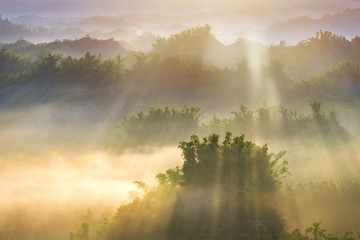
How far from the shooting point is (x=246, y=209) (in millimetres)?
15406

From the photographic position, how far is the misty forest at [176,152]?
16.5 metres

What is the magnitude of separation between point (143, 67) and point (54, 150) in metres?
24.3

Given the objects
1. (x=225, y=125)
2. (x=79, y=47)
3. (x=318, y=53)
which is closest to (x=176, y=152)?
(x=225, y=125)

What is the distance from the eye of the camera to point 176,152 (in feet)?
112

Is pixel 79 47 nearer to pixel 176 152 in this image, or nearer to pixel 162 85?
pixel 162 85

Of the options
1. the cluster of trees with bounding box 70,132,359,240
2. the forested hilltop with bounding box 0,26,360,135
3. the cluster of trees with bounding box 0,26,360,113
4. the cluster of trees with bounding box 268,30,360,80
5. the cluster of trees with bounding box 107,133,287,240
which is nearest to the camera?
the cluster of trees with bounding box 70,132,359,240

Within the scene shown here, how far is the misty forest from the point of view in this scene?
16469mm

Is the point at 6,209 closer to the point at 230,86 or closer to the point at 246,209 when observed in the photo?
the point at 246,209

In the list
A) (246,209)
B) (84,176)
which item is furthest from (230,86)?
(246,209)

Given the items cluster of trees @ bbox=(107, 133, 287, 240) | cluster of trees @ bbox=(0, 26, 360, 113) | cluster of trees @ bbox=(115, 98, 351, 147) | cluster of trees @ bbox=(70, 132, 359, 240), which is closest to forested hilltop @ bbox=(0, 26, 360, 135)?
cluster of trees @ bbox=(0, 26, 360, 113)

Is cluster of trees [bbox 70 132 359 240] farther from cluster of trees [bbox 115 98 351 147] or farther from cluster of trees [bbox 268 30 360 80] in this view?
cluster of trees [bbox 268 30 360 80]

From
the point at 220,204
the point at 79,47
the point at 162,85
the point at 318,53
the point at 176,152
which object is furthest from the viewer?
the point at 79,47

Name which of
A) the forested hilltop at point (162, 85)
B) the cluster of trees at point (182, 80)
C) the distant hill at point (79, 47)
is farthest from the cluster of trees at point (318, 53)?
the distant hill at point (79, 47)

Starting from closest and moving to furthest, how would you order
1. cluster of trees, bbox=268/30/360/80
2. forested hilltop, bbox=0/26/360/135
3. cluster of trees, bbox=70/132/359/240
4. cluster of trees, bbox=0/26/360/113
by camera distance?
cluster of trees, bbox=70/132/359/240
forested hilltop, bbox=0/26/360/135
cluster of trees, bbox=0/26/360/113
cluster of trees, bbox=268/30/360/80
